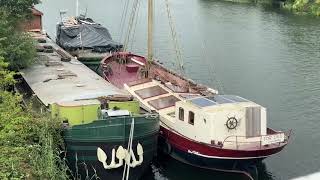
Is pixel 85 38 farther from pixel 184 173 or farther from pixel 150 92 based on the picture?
pixel 184 173

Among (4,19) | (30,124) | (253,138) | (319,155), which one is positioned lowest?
(319,155)

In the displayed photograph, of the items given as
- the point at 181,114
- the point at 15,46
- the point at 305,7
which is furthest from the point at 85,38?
the point at 305,7

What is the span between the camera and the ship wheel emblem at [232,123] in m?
23.5

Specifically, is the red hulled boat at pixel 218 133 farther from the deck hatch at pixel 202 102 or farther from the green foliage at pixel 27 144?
the green foliage at pixel 27 144

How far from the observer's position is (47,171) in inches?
659

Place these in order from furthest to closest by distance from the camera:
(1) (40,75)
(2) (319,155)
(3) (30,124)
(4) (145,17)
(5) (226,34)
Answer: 1. (4) (145,17)
2. (5) (226,34)
3. (1) (40,75)
4. (2) (319,155)
5. (3) (30,124)

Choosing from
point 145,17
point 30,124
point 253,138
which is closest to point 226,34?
point 145,17

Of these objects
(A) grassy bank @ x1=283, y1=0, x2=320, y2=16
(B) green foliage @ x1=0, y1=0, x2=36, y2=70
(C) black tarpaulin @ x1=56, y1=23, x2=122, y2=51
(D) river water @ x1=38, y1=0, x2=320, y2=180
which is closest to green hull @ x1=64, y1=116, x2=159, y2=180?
(D) river water @ x1=38, y1=0, x2=320, y2=180

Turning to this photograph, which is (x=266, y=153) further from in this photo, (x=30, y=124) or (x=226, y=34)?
(x=226, y=34)

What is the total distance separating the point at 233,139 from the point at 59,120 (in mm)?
8207

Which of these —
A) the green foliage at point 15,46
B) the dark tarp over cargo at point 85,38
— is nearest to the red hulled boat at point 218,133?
the green foliage at point 15,46

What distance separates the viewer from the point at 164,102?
27859 mm

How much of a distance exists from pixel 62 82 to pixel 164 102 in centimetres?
586

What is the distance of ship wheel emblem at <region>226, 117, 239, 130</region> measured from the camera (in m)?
23.5
